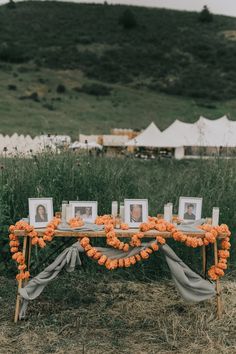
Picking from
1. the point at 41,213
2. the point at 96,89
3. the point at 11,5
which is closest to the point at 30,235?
the point at 41,213

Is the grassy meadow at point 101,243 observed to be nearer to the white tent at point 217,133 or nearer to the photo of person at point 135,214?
the photo of person at point 135,214

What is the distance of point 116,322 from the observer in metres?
4.31

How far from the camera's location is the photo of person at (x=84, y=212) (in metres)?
4.54

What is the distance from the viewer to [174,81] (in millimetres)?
44750

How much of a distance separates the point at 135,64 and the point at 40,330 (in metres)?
45.8

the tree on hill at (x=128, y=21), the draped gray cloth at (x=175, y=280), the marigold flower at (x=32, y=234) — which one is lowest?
the draped gray cloth at (x=175, y=280)

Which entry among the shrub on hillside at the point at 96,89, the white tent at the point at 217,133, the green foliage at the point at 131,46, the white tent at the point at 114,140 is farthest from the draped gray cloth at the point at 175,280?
the green foliage at the point at 131,46

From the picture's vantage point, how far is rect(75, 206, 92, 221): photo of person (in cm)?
454

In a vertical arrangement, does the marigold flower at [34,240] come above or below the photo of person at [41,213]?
below

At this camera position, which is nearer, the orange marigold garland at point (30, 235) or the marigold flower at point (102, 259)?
the orange marigold garland at point (30, 235)

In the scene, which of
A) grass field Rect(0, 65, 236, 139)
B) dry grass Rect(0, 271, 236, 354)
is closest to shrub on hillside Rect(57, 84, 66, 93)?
grass field Rect(0, 65, 236, 139)

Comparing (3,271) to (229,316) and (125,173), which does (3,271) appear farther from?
(229,316)

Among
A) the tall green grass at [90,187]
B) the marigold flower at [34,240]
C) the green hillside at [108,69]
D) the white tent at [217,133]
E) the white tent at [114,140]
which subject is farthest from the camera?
the green hillside at [108,69]

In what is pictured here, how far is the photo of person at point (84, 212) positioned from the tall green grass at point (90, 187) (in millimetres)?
981
